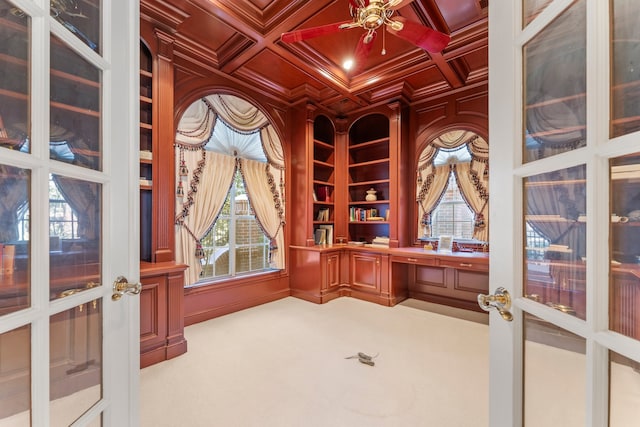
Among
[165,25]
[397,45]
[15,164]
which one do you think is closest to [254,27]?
[165,25]

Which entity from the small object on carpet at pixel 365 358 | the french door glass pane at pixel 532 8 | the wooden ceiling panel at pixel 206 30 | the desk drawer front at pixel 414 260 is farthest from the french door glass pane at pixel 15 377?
the desk drawer front at pixel 414 260

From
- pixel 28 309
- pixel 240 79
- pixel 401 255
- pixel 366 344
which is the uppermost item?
pixel 240 79

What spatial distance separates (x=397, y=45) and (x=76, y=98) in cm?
314

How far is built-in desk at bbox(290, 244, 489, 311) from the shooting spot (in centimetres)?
362

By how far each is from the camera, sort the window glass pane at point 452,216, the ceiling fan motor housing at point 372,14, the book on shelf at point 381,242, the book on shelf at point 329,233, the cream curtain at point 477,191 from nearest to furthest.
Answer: the ceiling fan motor housing at point 372,14 < the cream curtain at point 477,191 < the window glass pane at point 452,216 < the book on shelf at point 381,242 < the book on shelf at point 329,233

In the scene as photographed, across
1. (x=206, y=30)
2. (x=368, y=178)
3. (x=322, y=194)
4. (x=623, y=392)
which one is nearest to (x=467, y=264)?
(x=368, y=178)

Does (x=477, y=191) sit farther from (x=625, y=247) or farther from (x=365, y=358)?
(x=625, y=247)

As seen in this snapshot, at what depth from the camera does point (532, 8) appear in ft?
2.60

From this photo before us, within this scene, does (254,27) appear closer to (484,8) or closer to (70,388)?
(484,8)

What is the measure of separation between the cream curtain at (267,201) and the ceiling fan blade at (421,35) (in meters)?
2.38

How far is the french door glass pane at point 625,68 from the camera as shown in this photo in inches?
20.6

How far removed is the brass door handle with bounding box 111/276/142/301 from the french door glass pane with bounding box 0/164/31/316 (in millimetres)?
285

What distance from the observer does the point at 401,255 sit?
11.9ft

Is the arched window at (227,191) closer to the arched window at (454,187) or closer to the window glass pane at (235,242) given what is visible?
the window glass pane at (235,242)
